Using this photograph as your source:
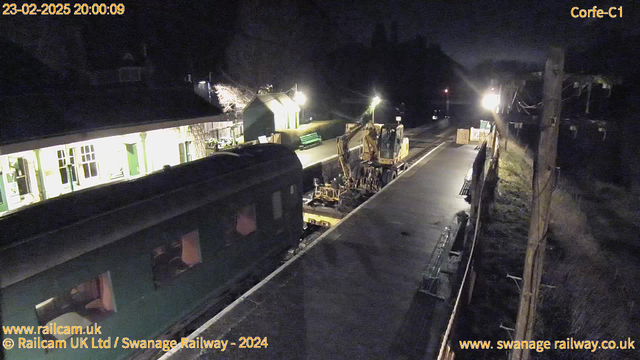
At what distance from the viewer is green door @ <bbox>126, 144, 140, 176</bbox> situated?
15492 millimetres

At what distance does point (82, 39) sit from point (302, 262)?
2827 cm

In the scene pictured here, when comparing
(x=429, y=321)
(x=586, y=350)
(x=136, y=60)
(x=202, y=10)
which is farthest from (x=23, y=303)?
(x=202, y=10)

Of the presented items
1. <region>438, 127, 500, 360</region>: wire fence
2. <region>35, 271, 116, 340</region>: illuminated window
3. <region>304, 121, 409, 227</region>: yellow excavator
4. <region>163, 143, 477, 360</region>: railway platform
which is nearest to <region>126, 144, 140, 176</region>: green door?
<region>304, 121, 409, 227</region>: yellow excavator

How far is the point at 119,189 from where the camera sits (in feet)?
24.7

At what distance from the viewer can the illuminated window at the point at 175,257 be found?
7.73m

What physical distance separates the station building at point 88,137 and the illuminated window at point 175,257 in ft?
20.3

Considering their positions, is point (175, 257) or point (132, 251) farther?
point (175, 257)

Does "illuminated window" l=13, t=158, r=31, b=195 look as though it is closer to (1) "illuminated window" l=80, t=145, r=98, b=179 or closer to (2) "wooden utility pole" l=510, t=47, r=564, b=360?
(1) "illuminated window" l=80, t=145, r=98, b=179

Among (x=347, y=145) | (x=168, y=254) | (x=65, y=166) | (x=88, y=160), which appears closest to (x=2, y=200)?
(x=65, y=166)

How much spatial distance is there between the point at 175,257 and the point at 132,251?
1.22 m

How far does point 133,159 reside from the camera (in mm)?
15609

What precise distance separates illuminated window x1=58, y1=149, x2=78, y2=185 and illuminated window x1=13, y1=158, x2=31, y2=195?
43.5 inches

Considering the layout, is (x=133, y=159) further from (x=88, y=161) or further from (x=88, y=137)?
(x=88, y=137)

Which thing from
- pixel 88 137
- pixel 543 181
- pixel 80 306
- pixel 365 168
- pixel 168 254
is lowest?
pixel 80 306
